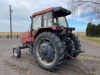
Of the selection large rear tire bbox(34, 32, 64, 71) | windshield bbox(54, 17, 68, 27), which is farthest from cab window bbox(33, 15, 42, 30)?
large rear tire bbox(34, 32, 64, 71)

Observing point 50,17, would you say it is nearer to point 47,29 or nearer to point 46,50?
point 47,29

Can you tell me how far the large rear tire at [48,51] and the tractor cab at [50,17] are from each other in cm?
69

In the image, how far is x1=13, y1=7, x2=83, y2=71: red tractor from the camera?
6527mm

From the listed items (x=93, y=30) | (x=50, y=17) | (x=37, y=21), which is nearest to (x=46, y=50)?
(x=50, y=17)

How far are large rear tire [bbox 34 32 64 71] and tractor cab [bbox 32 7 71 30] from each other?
2.25 feet

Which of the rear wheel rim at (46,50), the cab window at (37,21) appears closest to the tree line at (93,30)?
the cab window at (37,21)

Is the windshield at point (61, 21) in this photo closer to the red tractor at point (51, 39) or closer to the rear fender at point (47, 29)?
the red tractor at point (51, 39)

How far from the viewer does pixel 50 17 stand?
7242mm

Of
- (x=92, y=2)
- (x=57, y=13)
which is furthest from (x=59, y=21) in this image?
(x=92, y=2)

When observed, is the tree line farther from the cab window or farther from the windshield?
the cab window

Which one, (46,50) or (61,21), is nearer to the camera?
(46,50)

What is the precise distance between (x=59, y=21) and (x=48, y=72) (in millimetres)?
2462

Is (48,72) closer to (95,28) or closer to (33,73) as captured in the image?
(33,73)

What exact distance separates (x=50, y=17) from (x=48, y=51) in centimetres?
148
